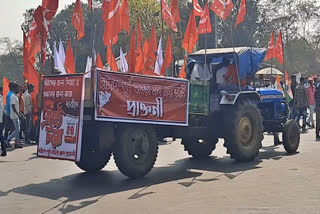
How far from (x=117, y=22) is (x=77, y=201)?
4.86 m

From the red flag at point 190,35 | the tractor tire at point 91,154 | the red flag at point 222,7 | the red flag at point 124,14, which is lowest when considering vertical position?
the tractor tire at point 91,154

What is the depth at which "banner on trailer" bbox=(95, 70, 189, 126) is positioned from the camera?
318 inches

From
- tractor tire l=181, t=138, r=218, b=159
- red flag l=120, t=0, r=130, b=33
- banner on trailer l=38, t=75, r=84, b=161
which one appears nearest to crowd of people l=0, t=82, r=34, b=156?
red flag l=120, t=0, r=130, b=33

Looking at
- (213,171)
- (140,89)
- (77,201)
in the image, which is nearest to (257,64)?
(213,171)

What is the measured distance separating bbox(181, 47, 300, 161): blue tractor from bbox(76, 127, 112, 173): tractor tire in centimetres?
168

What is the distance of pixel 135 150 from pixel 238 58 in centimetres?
366

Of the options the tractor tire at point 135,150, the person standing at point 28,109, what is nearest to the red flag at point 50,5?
the tractor tire at point 135,150

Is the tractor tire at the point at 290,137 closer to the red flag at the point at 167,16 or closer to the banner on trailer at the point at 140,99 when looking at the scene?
the banner on trailer at the point at 140,99

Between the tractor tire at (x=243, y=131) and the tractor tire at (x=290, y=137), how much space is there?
1010mm

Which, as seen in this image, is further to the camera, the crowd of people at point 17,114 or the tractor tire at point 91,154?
the crowd of people at point 17,114

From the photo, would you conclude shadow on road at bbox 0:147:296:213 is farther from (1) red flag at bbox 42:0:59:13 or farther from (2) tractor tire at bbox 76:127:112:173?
(1) red flag at bbox 42:0:59:13

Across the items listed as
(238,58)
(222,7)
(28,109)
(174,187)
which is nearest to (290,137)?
(238,58)

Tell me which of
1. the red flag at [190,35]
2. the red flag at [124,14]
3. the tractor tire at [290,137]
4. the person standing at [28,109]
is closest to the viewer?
the tractor tire at [290,137]

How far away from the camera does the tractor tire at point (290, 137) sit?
11.7m
